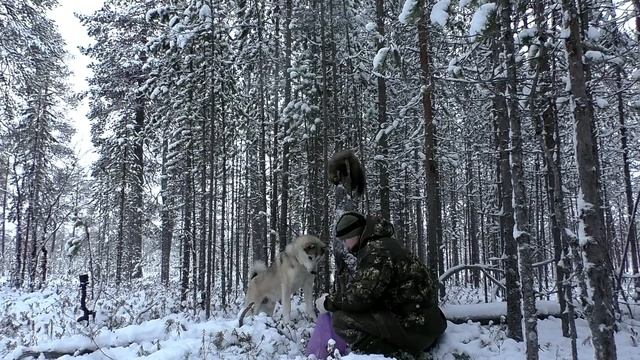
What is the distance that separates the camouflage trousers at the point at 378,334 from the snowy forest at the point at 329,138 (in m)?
0.79

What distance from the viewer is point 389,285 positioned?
19.2 feet

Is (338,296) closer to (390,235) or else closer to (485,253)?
(390,235)

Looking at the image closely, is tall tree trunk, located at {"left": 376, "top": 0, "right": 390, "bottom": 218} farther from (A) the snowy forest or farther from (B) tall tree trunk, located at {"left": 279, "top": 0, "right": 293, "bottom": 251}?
(B) tall tree trunk, located at {"left": 279, "top": 0, "right": 293, "bottom": 251}

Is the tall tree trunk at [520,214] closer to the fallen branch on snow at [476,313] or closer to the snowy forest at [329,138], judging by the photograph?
the snowy forest at [329,138]

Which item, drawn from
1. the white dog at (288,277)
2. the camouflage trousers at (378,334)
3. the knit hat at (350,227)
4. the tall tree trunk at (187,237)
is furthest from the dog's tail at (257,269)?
the tall tree trunk at (187,237)

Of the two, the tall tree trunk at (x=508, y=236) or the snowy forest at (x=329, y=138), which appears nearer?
the snowy forest at (x=329, y=138)

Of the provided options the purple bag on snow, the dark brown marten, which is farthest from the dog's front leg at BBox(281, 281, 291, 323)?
the dark brown marten

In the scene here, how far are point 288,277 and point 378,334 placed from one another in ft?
10.5

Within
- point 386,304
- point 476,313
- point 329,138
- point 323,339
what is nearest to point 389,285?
point 386,304

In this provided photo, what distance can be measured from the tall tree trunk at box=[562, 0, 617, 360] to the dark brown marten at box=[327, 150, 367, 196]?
445 cm

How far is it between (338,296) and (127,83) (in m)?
19.1

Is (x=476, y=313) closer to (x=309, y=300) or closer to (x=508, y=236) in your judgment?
(x=508, y=236)

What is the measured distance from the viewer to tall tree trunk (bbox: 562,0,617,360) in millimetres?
4492

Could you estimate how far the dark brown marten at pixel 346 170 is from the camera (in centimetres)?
865
